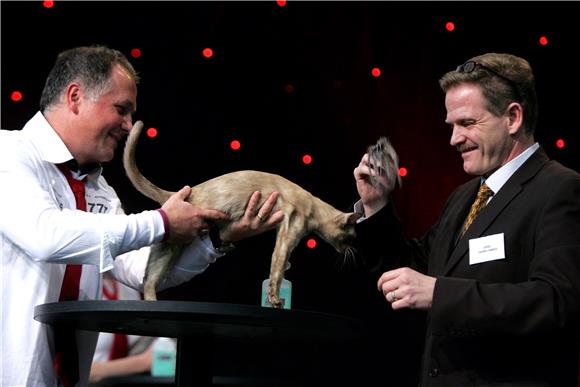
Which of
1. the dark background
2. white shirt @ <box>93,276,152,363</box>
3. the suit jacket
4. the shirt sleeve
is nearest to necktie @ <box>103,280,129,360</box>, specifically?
white shirt @ <box>93,276,152,363</box>

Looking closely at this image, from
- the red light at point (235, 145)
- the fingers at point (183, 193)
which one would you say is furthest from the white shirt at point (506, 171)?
the red light at point (235, 145)

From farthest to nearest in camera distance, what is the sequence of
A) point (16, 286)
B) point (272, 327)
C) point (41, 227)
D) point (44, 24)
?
point (44, 24) < point (16, 286) < point (41, 227) < point (272, 327)

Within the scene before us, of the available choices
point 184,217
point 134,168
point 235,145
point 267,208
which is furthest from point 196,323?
point 235,145

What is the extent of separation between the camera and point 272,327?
207 centimetres

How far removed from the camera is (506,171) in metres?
2.50

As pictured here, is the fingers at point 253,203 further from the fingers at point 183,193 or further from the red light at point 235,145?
the red light at point 235,145

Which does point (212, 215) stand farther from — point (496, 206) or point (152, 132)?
point (152, 132)

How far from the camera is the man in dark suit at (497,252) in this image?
7.11 ft

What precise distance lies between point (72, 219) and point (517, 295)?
1190mm

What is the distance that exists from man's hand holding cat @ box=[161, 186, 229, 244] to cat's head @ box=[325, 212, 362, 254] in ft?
1.28

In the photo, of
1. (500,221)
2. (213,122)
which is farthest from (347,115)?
(500,221)

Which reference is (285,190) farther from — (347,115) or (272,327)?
(347,115)

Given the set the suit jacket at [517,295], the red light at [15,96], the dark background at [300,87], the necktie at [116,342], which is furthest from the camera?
the necktie at [116,342]

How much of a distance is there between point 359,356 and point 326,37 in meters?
1.53
